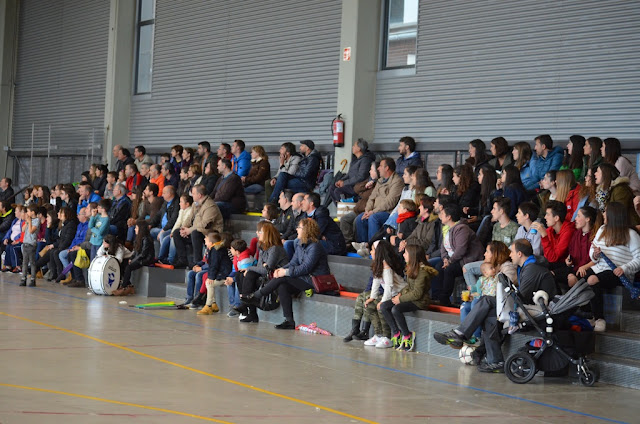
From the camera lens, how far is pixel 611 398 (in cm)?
781

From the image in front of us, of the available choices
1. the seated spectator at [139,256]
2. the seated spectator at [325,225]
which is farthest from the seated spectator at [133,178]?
the seated spectator at [325,225]

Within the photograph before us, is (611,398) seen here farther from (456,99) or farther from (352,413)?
(456,99)

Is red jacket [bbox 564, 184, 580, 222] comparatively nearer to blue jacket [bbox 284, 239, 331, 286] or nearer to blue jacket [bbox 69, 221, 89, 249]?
blue jacket [bbox 284, 239, 331, 286]

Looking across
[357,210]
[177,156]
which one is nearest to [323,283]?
[357,210]

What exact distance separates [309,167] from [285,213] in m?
2.04

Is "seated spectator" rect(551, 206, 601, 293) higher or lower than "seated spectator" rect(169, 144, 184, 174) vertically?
lower

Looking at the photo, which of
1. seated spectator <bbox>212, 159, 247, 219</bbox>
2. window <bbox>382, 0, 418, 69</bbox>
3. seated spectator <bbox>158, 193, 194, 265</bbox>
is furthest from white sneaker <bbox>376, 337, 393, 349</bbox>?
window <bbox>382, 0, 418, 69</bbox>

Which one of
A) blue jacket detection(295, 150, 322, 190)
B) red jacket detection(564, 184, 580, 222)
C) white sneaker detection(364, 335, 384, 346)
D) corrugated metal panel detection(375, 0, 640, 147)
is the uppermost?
corrugated metal panel detection(375, 0, 640, 147)

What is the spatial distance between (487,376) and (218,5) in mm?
13475

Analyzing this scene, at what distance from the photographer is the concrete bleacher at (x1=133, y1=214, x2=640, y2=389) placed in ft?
28.5

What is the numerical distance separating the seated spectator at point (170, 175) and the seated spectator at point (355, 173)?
3.90m

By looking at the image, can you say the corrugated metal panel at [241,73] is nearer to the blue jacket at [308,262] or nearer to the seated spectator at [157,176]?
the seated spectator at [157,176]

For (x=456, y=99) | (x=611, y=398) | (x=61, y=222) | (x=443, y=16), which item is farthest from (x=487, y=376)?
(x=61, y=222)

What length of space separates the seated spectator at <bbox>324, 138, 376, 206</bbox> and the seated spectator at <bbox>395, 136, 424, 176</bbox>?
0.58 metres
